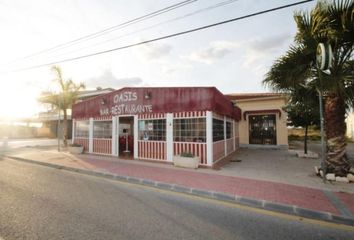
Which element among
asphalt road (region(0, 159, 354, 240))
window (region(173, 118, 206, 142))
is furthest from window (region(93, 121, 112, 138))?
asphalt road (region(0, 159, 354, 240))

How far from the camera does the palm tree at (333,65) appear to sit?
6.39 m

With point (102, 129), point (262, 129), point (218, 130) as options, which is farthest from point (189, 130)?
point (262, 129)

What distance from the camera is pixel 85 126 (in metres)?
14.5

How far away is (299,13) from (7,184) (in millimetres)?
11178

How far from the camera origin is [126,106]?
1180 cm

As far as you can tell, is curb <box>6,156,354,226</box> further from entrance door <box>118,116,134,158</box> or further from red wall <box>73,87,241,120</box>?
entrance door <box>118,116,134,158</box>

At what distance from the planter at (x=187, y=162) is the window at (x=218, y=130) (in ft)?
5.53

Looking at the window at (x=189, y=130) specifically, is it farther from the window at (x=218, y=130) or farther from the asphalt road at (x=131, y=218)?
the asphalt road at (x=131, y=218)

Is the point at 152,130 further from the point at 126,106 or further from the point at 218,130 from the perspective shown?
the point at 218,130

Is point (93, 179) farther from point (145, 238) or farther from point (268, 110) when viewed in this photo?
point (268, 110)

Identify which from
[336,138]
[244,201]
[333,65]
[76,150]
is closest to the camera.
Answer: [244,201]

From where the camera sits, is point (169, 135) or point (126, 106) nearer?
point (169, 135)

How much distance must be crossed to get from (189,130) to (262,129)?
10678 mm

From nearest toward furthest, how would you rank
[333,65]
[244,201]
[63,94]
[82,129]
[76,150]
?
[244,201] → [333,65] → [76,150] → [82,129] → [63,94]
